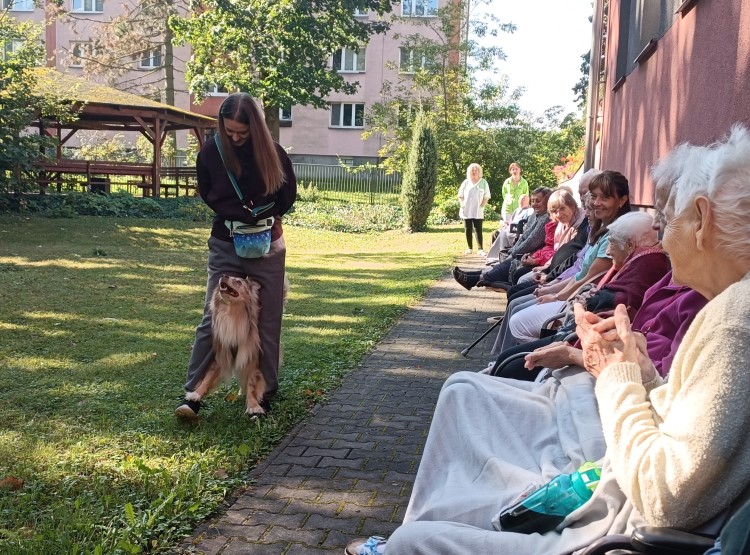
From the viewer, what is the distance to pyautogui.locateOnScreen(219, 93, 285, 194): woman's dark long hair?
5.41 metres

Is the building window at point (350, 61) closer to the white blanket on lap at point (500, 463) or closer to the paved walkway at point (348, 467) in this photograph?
the paved walkway at point (348, 467)

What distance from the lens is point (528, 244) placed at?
32.3 feet

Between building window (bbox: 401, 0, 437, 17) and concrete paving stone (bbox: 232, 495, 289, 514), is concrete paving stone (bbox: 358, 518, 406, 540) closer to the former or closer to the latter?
concrete paving stone (bbox: 232, 495, 289, 514)

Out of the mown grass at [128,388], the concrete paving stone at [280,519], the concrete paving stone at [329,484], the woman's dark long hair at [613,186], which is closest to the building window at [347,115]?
the mown grass at [128,388]

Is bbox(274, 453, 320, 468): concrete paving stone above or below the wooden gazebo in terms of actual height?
below

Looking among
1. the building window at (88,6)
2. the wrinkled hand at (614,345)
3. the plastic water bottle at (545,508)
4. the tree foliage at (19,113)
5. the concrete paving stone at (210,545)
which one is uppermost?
the building window at (88,6)

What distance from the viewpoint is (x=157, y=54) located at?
147ft

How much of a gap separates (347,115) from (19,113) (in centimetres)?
2920

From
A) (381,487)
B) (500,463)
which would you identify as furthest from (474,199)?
(500,463)

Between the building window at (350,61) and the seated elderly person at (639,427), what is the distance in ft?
152

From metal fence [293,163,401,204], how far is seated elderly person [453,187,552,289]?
24368 millimetres

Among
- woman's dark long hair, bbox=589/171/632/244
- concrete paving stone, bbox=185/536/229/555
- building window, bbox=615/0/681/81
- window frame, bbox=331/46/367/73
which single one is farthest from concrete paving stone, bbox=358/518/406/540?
window frame, bbox=331/46/367/73

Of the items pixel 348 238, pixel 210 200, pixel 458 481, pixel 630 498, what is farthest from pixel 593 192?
pixel 348 238

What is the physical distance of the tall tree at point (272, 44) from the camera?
3416cm
